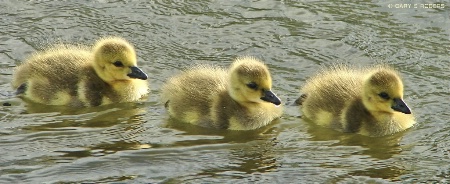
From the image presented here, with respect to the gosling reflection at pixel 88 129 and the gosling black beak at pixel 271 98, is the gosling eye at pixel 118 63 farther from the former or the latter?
the gosling black beak at pixel 271 98

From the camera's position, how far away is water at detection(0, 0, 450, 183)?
5.48 metres

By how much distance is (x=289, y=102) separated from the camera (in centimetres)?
675

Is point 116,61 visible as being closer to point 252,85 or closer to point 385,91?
point 252,85

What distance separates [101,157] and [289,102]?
1650mm

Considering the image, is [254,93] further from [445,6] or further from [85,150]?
[445,6]

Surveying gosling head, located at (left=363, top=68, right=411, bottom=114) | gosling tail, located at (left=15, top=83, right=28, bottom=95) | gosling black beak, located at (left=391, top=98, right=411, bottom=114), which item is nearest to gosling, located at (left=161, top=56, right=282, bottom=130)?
gosling head, located at (left=363, top=68, right=411, bottom=114)

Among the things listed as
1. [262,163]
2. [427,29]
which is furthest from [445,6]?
[262,163]

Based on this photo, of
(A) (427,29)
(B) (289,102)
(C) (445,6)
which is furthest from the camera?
(C) (445,6)

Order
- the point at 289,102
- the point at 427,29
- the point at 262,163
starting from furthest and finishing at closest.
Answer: the point at 427,29 → the point at 289,102 → the point at 262,163

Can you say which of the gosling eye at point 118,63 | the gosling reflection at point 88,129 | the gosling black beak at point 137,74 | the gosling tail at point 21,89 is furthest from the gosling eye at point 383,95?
the gosling tail at point 21,89

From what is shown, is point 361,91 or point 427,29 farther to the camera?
point 427,29

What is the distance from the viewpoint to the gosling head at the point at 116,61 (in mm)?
6676

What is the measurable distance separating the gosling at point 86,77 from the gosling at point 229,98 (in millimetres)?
346

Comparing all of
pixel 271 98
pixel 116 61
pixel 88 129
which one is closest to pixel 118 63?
pixel 116 61
